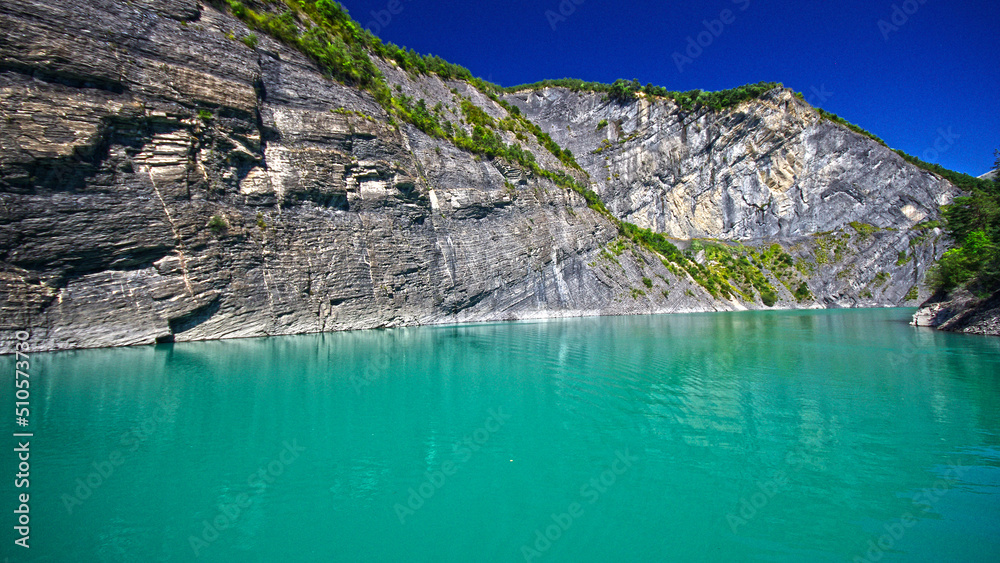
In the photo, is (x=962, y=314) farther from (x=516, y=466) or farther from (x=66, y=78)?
(x=66, y=78)

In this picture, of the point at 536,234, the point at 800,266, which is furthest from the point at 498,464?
the point at 800,266

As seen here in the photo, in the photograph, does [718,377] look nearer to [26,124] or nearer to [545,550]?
[545,550]

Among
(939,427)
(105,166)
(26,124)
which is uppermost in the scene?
(26,124)

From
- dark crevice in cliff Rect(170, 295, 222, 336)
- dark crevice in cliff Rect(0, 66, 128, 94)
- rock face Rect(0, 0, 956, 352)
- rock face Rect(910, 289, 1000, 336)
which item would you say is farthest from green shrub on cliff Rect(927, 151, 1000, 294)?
dark crevice in cliff Rect(0, 66, 128, 94)

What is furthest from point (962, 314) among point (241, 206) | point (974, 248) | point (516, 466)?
point (241, 206)

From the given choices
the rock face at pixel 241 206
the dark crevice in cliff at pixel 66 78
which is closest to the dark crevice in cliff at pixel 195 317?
the rock face at pixel 241 206

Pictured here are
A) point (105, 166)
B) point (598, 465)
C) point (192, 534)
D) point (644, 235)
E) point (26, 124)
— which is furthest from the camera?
point (644, 235)

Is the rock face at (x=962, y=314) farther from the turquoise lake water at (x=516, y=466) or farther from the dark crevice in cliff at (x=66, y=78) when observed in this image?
the dark crevice in cliff at (x=66, y=78)
